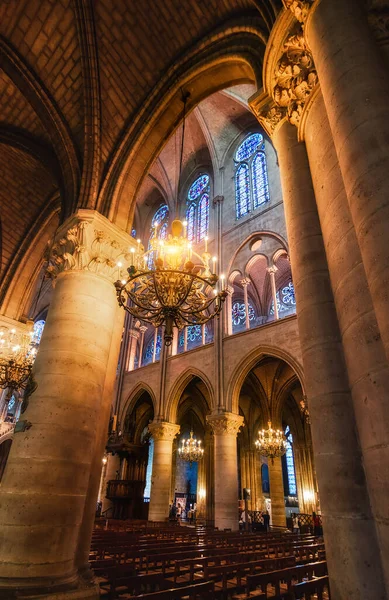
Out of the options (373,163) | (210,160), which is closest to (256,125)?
(210,160)

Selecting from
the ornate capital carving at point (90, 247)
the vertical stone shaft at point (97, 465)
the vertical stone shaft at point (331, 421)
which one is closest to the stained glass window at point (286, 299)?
the ornate capital carving at point (90, 247)

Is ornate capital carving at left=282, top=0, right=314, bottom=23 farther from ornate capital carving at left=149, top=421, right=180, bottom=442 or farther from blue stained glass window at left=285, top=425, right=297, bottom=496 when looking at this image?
blue stained glass window at left=285, top=425, right=297, bottom=496

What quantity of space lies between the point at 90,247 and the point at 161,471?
12.1 metres

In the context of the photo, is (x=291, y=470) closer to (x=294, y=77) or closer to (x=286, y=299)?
(x=286, y=299)

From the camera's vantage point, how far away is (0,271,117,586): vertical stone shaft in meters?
4.14

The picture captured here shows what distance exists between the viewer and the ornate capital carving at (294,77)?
3.83 meters

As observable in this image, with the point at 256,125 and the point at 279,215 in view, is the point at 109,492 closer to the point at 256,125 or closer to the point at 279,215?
the point at 279,215

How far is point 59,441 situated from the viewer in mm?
4719

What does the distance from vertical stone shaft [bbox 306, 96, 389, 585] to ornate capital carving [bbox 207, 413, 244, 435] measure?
37.8ft

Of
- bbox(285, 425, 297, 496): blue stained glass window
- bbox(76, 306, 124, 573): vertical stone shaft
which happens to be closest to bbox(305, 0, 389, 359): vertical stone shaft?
bbox(76, 306, 124, 573): vertical stone shaft

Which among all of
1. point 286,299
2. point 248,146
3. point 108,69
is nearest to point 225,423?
point 286,299

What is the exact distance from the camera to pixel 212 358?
50.4 feet

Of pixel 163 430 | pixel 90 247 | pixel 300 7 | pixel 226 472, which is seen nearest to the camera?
pixel 300 7

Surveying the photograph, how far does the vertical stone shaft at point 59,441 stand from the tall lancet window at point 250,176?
12911 millimetres
